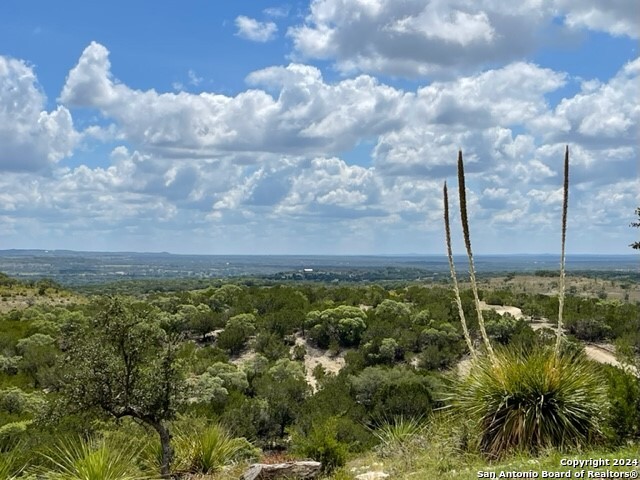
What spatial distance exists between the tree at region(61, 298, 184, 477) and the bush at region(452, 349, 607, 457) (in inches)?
259

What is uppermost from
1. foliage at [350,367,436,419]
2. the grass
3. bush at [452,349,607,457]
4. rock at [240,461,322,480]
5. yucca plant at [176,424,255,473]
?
bush at [452,349,607,457]

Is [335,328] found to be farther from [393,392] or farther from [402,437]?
[402,437]

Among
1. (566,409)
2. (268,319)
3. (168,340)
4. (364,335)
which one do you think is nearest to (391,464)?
(566,409)

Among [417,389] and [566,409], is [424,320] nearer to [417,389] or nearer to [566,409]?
[417,389]

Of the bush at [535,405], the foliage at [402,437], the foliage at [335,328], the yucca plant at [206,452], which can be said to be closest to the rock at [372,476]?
the foliage at [402,437]

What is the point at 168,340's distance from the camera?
14.1m

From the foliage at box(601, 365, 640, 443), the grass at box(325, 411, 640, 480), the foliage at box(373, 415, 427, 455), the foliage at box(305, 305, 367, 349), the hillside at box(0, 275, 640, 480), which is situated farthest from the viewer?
the foliage at box(305, 305, 367, 349)

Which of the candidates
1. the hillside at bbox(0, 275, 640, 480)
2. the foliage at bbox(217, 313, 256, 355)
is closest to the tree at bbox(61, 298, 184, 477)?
the hillside at bbox(0, 275, 640, 480)

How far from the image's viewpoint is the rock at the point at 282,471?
9.97 meters

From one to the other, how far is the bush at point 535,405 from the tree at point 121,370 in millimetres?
6572

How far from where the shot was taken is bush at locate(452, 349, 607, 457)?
886cm

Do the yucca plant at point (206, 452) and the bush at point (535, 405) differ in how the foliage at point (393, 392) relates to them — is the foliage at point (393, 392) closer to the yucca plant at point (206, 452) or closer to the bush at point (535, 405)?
the yucca plant at point (206, 452)

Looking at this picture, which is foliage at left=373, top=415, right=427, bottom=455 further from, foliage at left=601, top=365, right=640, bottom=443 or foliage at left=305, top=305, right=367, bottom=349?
foliage at left=305, top=305, right=367, bottom=349

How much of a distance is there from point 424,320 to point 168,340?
28887 millimetres
